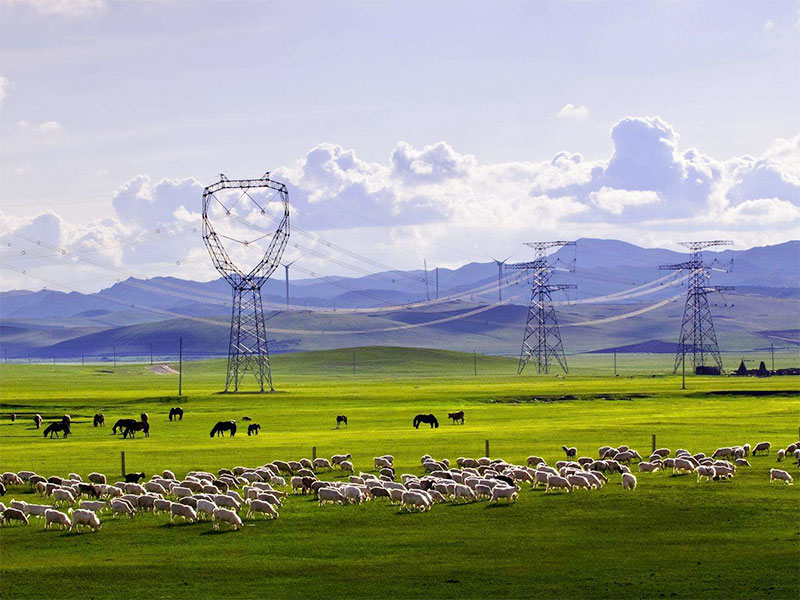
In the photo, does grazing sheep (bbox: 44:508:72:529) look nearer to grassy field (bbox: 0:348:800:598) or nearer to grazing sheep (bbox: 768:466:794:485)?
grassy field (bbox: 0:348:800:598)

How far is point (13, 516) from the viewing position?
3616cm

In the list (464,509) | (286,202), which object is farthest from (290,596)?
(286,202)

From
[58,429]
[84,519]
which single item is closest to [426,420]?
[58,429]

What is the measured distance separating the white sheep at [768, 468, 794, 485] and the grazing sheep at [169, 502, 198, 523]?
76.2ft

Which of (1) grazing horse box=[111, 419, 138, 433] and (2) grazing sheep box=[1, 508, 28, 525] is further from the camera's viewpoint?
(1) grazing horse box=[111, 419, 138, 433]

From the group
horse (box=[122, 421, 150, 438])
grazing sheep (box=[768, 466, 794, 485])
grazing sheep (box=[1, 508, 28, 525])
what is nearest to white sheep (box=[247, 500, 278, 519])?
grazing sheep (box=[1, 508, 28, 525])

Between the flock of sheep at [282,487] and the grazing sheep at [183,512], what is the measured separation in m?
0.03

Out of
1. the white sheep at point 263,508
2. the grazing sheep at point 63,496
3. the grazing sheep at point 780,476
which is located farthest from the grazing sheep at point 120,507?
the grazing sheep at point 780,476

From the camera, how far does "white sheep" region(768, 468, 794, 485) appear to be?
41.8 m

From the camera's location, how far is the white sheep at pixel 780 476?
41.8 meters

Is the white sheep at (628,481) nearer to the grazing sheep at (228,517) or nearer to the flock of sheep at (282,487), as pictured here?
the flock of sheep at (282,487)

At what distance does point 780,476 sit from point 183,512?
23.9m

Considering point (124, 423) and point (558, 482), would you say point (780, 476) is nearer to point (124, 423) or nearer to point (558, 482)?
point (558, 482)

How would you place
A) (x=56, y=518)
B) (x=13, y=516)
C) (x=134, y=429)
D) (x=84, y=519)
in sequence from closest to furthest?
(x=84, y=519), (x=56, y=518), (x=13, y=516), (x=134, y=429)
